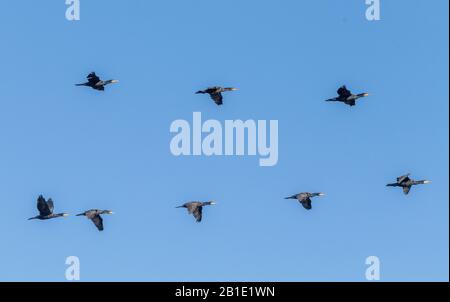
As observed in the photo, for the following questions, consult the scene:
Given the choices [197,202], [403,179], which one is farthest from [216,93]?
[403,179]

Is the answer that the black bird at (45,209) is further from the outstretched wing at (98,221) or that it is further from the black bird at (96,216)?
the outstretched wing at (98,221)

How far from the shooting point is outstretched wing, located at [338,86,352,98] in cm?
8896

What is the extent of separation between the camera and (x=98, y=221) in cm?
8844

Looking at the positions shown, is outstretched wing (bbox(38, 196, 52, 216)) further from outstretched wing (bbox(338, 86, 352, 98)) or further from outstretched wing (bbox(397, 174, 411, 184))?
outstretched wing (bbox(397, 174, 411, 184))

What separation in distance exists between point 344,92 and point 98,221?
16.3m

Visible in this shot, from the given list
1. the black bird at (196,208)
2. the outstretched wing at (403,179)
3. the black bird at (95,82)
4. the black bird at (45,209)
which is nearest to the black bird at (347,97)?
the outstretched wing at (403,179)

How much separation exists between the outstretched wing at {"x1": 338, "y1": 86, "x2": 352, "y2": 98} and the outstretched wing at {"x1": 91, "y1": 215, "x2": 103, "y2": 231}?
624 inches

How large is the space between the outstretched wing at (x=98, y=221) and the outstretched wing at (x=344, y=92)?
15855 millimetres

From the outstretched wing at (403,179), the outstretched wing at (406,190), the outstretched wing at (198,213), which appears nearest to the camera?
the outstretched wing at (198,213)

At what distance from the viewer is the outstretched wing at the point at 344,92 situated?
8896 cm
